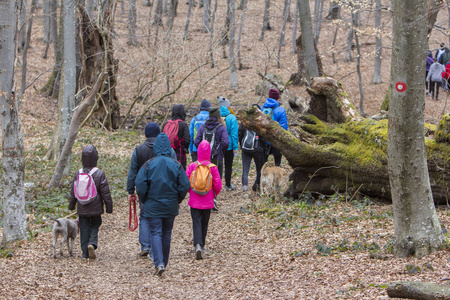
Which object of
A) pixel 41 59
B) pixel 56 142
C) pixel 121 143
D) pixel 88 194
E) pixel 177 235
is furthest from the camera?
pixel 41 59

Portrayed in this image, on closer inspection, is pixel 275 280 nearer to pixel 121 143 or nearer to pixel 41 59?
pixel 121 143

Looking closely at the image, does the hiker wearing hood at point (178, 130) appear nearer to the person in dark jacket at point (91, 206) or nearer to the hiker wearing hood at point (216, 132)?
the hiker wearing hood at point (216, 132)

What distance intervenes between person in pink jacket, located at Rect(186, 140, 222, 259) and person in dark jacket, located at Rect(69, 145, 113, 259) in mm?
1286

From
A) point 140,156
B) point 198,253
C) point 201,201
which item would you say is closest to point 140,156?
point 140,156

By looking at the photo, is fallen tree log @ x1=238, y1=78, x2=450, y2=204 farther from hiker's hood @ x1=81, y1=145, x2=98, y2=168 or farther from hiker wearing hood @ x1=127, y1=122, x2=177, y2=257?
hiker's hood @ x1=81, y1=145, x2=98, y2=168

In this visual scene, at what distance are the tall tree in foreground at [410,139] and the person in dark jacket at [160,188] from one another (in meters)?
2.83

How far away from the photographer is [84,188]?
6.41m

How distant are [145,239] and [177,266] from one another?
0.76m

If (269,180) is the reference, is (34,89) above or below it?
above

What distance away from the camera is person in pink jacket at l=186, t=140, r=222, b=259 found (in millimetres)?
6680

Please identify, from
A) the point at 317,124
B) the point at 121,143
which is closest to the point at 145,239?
the point at 317,124

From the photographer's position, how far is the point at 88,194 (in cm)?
642

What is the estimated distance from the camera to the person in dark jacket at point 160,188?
591 centimetres

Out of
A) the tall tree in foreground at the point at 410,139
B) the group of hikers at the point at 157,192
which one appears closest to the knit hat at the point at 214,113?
the group of hikers at the point at 157,192
